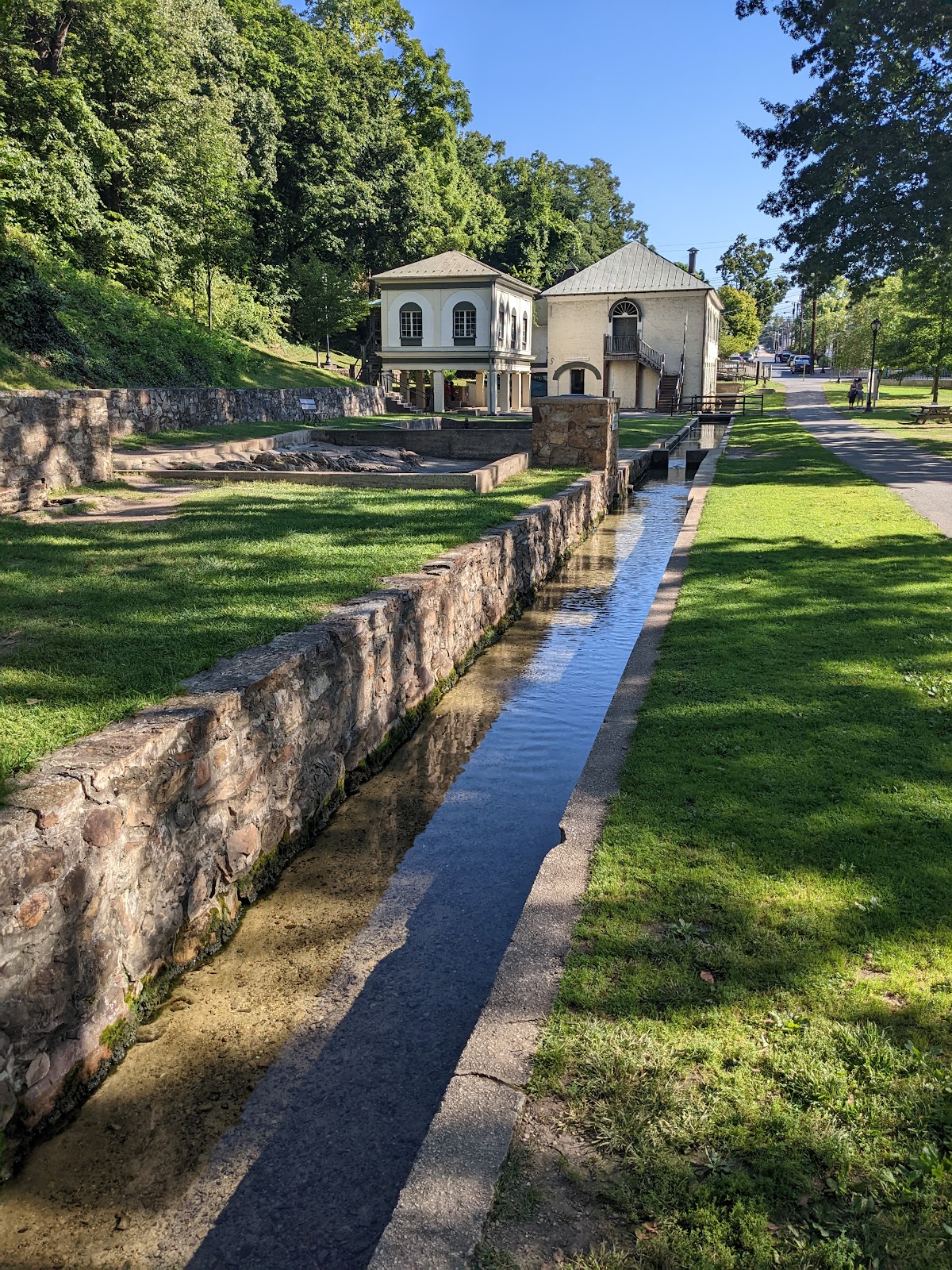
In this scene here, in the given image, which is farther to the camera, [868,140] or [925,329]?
[925,329]

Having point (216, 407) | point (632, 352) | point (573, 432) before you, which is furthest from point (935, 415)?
point (216, 407)

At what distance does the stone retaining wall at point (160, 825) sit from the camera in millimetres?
3195

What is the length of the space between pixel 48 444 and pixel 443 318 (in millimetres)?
32310

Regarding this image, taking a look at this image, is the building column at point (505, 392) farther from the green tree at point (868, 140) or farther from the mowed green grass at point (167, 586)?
the mowed green grass at point (167, 586)

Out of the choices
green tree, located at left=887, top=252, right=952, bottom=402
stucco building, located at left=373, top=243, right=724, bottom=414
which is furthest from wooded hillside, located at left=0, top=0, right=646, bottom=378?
green tree, located at left=887, top=252, right=952, bottom=402

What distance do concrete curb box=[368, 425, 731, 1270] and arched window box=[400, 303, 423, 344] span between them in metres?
39.6

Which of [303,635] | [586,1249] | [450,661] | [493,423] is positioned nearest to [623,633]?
[450,661]

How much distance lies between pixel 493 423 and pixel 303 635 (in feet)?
77.7

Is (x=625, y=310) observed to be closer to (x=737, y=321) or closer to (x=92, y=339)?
(x=92, y=339)

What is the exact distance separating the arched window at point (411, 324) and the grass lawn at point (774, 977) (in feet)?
124

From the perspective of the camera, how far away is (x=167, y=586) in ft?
22.9

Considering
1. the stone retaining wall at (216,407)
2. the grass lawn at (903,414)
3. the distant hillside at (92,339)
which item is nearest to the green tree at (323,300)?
the stone retaining wall at (216,407)

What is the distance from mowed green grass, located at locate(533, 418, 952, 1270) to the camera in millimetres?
2328

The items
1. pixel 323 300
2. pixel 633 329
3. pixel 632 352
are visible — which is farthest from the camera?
pixel 633 329
